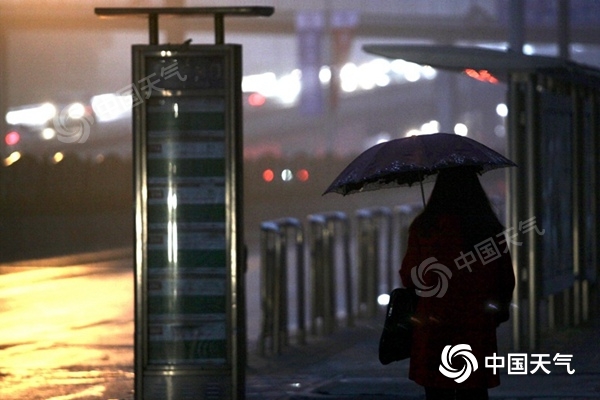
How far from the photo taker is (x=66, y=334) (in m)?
13.0

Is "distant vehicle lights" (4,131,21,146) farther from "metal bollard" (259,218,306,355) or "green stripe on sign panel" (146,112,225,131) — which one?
"green stripe on sign panel" (146,112,225,131)

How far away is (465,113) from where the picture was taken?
10069 centimetres

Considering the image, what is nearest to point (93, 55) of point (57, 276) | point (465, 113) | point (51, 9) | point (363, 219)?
point (465, 113)

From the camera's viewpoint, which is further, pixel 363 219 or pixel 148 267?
pixel 363 219

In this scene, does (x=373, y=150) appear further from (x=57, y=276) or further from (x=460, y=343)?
(x=57, y=276)

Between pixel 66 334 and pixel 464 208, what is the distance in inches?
321

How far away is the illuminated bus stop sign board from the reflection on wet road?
4.83ft

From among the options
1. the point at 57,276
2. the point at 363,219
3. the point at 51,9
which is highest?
the point at 51,9

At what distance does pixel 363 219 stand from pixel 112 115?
235 ft
